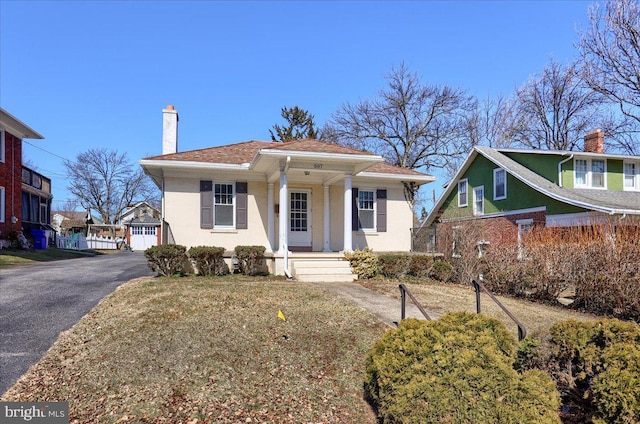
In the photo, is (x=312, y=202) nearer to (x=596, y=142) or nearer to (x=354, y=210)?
(x=354, y=210)

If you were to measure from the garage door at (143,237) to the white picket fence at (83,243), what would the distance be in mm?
1641

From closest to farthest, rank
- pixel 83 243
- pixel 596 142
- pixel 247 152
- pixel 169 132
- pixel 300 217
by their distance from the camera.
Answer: pixel 300 217 < pixel 169 132 < pixel 247 152 < pixel 596 142 < pixel 83 243

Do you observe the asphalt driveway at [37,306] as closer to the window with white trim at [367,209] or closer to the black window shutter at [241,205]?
the black window shutter at [241,205]

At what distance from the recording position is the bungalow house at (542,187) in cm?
1545

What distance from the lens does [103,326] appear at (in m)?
5.98

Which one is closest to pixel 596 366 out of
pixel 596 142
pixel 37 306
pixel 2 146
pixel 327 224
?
pixel 37 306

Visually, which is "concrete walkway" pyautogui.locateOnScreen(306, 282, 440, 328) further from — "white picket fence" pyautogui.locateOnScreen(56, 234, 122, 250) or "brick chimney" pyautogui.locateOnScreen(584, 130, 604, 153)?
"white picket fence" pyautogui.locateOnScreen(56, 234, 122, 250)

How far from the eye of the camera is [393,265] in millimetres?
11625

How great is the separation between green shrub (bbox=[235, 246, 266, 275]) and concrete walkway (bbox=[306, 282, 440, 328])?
2.29 meters

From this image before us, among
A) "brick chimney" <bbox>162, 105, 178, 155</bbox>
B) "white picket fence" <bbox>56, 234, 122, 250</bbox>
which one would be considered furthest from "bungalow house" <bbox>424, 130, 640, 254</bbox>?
"white picket fence" <bbox>56, 234, 122, 250</bbox>

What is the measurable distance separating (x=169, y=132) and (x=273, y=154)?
526cm

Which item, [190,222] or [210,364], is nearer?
[210,364]

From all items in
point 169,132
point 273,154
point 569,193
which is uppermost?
point 169,132

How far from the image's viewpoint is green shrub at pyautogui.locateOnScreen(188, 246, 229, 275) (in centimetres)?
1087
